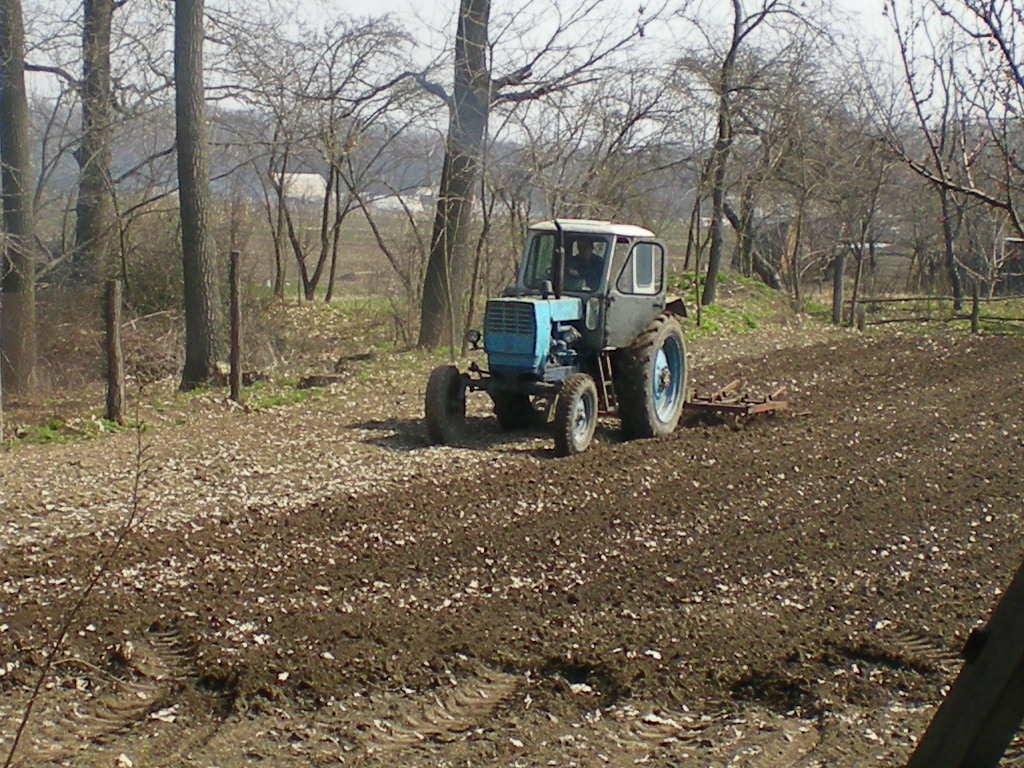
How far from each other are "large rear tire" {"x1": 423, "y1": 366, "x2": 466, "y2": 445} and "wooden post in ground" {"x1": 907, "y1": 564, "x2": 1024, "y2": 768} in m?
8.45

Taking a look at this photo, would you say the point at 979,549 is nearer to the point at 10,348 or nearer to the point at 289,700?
the point at 289,700

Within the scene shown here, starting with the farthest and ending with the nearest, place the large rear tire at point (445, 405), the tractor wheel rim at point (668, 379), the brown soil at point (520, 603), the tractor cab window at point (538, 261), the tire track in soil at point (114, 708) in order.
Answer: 1. the tractor wheel rim at point (668, 379)
2. the tractor cab window at point (538, 261)
3. the large rear tire at point (445, 405)
4. the brown soil at point (520, 603)
5. the tire track in soil at point (114, 708)

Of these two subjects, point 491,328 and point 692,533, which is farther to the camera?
point 491,328

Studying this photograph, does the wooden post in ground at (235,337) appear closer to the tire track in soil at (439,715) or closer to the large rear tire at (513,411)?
the large rear tire at (513,411)

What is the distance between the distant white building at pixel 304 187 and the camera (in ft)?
95.4

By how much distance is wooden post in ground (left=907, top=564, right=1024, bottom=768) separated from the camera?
7.86 feet

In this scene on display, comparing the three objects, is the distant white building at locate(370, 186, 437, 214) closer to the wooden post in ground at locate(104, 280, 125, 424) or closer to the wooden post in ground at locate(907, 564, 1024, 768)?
the wooden post in ground at locate(104, 280, 125, 424)

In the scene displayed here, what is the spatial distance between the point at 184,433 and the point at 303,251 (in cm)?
1715

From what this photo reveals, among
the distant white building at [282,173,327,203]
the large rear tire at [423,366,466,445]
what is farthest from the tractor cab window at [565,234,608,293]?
the distant white building at [282,173,327,203]

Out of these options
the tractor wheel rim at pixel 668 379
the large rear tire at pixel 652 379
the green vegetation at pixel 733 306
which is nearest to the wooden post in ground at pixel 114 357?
the large rear tire at pixel 652 379

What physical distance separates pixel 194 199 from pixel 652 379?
6.75 metres

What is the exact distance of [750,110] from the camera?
81.8 ft

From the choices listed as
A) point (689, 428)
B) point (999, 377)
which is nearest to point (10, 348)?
point (689, 428)

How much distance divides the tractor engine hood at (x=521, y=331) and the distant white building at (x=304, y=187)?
18.4 m
